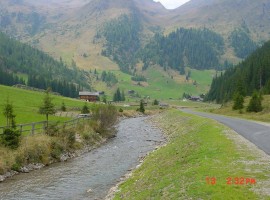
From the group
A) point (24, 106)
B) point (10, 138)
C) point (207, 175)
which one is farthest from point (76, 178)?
point (24, 106)

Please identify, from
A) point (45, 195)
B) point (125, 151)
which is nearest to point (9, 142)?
point (45, 195)

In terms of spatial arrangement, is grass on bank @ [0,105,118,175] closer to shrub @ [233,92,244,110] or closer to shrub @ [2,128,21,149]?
shrub @ [2,128,21,149]

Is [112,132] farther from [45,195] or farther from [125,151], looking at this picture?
[45,195]

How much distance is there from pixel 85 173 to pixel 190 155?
11504 millimetres

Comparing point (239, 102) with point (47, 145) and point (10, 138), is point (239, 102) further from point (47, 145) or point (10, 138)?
point (10, 138)

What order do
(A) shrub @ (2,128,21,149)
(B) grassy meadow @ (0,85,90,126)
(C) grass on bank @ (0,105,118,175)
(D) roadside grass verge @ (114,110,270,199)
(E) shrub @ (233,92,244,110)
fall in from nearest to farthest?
(D) roadside grass verge @ (114,110,270,199), (C) grass on bank @ (0,105,118,175), (A) shrub @ (2,128,21,149), (B) grassy meadow @ (0,85,90,126), (E) shrub @ (233,92,244,110)

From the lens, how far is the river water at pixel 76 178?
2527 centimetres

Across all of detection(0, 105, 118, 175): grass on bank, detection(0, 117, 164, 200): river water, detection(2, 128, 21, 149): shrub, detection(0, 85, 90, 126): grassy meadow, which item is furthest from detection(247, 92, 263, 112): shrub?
detection(2, 128, 21, 149): shrub

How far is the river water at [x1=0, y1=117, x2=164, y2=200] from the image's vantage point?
2527 cm

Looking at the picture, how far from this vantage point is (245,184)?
17.3 meters

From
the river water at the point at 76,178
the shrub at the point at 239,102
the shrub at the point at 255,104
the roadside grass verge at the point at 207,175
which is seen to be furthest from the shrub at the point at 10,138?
the shrub at the point at 239,102

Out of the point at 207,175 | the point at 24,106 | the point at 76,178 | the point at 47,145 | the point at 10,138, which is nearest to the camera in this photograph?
the point at 207,175

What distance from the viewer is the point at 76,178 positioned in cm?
3050

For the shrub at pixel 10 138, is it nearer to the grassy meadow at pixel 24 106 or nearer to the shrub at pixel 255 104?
the grassy meadow at pixel 24 106
